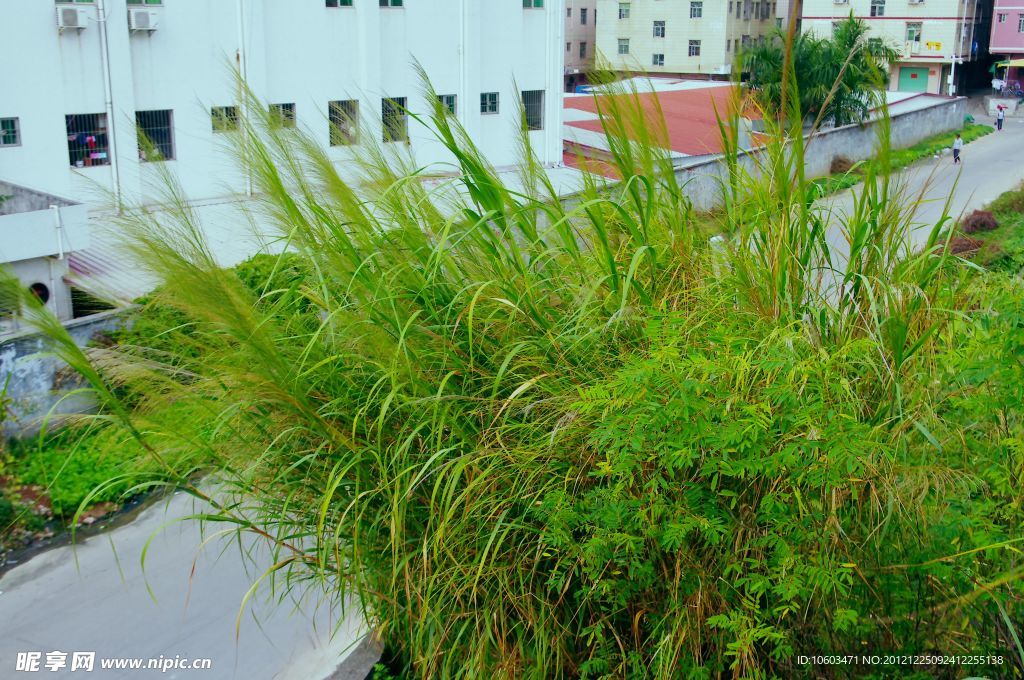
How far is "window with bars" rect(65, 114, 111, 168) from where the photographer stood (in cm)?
1158

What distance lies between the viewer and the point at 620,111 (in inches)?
122

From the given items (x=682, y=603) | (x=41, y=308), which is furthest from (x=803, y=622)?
(x=41, y=308)

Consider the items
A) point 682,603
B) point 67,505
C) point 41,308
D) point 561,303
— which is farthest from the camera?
point 67,505

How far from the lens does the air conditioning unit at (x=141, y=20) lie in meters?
11.9

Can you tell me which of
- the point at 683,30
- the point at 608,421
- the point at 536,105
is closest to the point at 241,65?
the point at 536,105

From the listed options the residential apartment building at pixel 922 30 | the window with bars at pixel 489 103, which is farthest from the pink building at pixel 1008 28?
the window with bars at pixel 489 103

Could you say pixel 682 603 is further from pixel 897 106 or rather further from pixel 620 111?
pixel 897 106

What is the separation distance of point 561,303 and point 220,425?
3.33ft

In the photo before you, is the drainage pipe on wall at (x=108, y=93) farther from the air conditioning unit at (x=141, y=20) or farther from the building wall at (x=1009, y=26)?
the building wall at (x=1009, y=26)

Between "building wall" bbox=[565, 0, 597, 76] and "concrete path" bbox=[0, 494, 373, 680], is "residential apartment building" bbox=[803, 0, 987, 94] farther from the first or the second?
"concrete path" bbox=[0, 494, 373, 680]

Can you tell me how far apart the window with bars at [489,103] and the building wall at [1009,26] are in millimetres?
24401

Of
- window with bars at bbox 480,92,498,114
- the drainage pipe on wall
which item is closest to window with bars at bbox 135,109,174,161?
the drainage pipe on wall

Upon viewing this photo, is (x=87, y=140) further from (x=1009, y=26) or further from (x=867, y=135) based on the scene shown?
(x=1009, y=26)

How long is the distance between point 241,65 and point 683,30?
24182 millimetres
